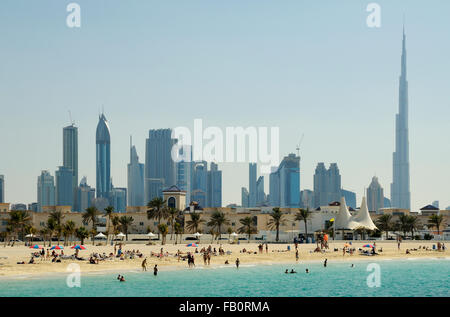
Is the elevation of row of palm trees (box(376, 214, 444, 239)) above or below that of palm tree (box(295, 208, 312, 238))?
below

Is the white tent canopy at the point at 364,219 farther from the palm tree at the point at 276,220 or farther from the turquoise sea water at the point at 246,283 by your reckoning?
the turquoise sea water at the point at 246,283

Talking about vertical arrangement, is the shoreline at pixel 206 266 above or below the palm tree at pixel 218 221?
below

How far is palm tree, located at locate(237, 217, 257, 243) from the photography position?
123 meters

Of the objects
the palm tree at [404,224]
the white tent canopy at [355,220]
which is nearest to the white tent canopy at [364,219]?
the white tent canopy at [355,220]

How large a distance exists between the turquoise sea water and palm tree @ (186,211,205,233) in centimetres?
5514

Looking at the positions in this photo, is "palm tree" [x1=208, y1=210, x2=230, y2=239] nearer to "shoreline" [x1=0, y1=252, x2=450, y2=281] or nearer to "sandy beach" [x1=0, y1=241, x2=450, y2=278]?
"sandy beach" [x1=0, y1=241, x2=450, y2=278]

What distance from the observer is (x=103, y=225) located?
458ft

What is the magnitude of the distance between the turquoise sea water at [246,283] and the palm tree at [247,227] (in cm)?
5228

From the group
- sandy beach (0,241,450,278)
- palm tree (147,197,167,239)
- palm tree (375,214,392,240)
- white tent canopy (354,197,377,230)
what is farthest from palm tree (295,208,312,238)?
palm tree (147,197,167,239)

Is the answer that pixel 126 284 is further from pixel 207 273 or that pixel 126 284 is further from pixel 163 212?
pixel 163 212

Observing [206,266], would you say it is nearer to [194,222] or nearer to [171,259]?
[171,259]

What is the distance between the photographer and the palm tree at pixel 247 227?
404ft
